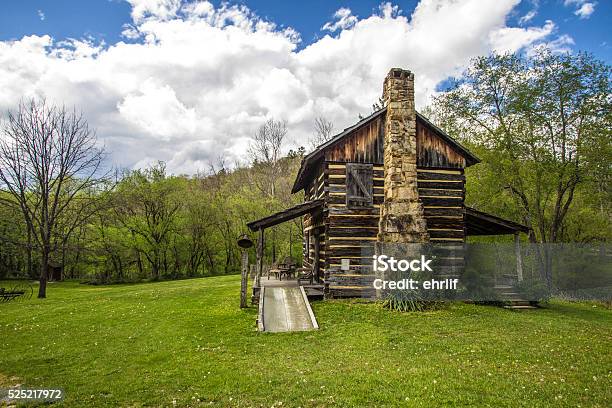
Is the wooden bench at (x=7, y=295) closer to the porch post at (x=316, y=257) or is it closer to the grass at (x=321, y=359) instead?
the grass at (x=321, y=359)

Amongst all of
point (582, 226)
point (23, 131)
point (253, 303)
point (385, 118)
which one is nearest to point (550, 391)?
point (253, 303)

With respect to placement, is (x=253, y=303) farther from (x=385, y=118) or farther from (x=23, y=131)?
(x=23, y=131)

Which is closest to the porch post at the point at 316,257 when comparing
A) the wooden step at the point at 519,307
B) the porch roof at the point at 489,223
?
the porch roof at the point at 489,223

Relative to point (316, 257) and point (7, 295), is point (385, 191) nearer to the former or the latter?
point (316, 257)

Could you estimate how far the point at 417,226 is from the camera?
1341cm

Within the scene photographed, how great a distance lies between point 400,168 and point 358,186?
1872 millimetres

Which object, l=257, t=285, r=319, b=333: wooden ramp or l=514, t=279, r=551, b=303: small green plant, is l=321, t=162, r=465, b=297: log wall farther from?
l=514, t=279, r=551, b=303: small green plant

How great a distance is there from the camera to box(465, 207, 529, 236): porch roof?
51.2ft

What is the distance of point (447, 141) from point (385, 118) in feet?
9.98

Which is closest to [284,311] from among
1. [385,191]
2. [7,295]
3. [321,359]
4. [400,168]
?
[321,359]

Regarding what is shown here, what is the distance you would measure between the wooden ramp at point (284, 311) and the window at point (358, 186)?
13.8 ft

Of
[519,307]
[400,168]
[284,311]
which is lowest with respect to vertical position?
[519,307]

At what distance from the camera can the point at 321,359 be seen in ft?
24.9

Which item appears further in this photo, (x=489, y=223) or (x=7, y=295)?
(x=7, y=295)
